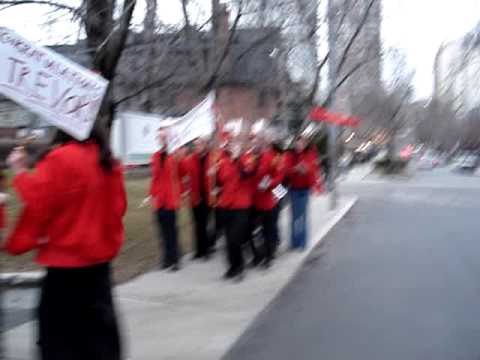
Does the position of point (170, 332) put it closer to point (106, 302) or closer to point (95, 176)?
point (106, 302)

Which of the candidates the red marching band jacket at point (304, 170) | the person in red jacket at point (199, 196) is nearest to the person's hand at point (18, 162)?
the person in red jacket at point (199, 196)

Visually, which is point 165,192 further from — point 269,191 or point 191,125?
point 269,191

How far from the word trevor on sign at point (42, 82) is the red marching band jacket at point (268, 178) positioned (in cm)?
461

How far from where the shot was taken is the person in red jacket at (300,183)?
1004 centimetres

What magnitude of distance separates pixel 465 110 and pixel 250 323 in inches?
3329

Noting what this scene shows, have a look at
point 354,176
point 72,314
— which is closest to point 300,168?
point 72,314

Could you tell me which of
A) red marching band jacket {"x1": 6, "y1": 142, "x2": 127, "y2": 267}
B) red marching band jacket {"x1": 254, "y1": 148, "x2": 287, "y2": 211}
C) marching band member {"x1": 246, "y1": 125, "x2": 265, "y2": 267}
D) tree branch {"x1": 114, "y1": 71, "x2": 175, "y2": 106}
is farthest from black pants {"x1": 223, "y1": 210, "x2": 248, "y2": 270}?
red marching band jacket {"x1": 6, "y1": 142, "x2": 127, "y2": 267}

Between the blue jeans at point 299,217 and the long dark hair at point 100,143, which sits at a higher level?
the long dark hair at point 100,143

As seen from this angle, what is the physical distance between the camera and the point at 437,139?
9519 cm

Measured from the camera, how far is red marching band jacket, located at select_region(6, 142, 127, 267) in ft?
11.9

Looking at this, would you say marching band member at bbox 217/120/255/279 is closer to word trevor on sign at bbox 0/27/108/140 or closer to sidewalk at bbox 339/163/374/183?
word trevor on sign at bbox 0/27/108/140

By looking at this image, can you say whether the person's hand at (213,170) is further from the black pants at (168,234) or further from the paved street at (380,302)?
the paved street at (380,302)

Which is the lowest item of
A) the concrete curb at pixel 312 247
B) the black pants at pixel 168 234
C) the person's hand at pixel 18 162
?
the concrete curb at pixel 312 247

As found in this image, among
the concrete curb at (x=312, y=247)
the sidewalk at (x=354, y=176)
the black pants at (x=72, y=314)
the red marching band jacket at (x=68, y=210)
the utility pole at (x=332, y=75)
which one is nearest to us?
the red marching band jacket at (x=68, y=210)
